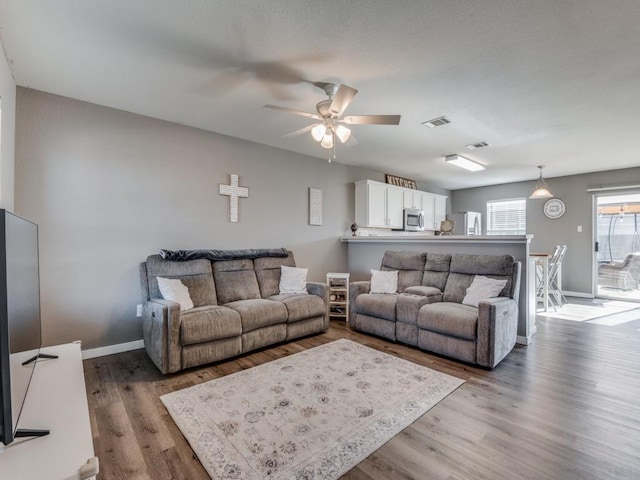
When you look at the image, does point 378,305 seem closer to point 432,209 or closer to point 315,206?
point 315,206

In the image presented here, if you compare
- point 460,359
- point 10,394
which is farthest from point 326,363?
point 10,394

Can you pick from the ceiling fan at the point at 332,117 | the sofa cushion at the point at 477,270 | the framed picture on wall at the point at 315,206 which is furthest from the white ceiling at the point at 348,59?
the sofa cushion at the point at 477,270

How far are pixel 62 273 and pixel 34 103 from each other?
1574 mm

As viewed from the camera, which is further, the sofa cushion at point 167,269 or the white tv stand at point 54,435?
the sofa cushion at point 167,269

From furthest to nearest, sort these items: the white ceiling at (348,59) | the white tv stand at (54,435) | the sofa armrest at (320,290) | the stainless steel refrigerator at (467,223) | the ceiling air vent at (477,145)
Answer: the stainless steel refrigerator at (467,223), the ceiling air vent at (477,145), the sofa armrest at (320,290), the white ceiling at (348,59), the white tv stand at (54,435)

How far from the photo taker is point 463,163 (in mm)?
5164

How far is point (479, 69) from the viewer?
237 cm

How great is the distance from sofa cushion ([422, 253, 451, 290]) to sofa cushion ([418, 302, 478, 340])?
48 cm

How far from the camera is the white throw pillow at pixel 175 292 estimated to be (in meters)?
2.90

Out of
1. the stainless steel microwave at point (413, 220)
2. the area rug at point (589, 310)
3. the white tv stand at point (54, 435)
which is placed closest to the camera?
the white tv stand at point (54, 435)

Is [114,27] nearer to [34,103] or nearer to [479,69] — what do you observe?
[34,103]

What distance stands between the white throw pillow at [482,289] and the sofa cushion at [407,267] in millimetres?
681

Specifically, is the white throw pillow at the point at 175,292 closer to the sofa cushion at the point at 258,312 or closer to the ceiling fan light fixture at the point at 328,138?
the sofa cushion at the point at 258,312

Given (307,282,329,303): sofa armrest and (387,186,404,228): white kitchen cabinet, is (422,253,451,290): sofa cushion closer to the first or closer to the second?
(307,282,329,303): sofa armrest
